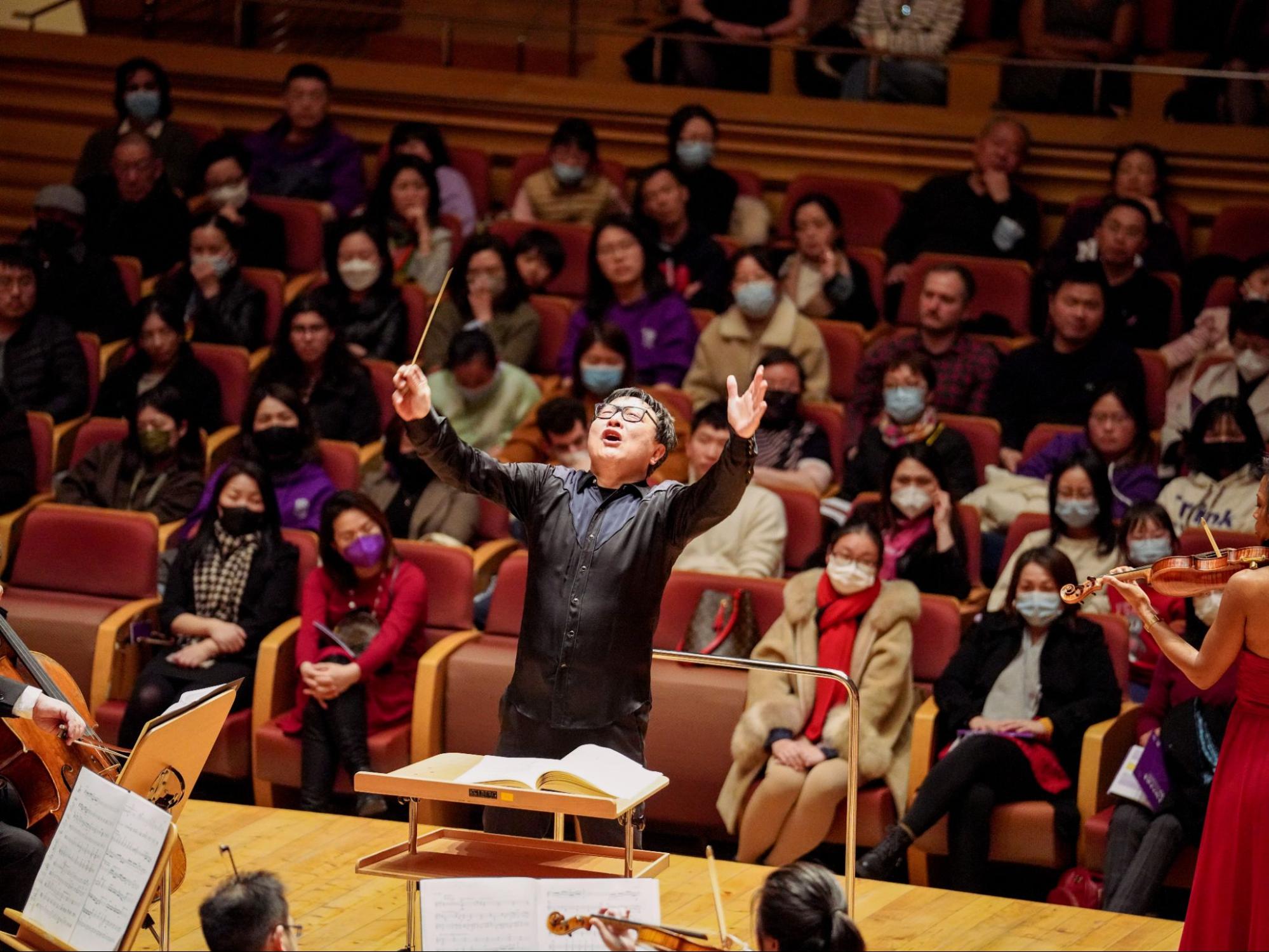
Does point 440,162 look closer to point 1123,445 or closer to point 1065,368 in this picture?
point 1065,368

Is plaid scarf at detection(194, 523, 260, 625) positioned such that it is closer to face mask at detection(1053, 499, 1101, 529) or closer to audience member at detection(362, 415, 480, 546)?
audience member at detection(362, 415, 480, 546)

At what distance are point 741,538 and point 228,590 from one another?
4.37 ft

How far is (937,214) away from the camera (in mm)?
5770

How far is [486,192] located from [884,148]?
145 cm

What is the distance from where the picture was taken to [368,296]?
565 cm

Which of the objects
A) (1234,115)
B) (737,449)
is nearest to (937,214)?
(1234,115)

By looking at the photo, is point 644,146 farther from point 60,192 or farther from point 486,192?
point 60,192

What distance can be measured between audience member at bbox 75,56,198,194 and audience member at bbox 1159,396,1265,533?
3725 mm

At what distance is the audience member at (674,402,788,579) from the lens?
457 cm

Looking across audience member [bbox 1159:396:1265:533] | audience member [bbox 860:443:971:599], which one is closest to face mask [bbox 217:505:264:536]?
audience member [bbox 860:443:971:599]

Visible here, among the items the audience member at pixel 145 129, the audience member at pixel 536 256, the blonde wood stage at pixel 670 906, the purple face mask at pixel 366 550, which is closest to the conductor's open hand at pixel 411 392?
the blonde wood stage at pixel 670 906

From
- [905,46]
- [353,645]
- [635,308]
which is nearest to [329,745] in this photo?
[353,645]

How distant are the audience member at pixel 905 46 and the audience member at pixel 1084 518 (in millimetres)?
2388

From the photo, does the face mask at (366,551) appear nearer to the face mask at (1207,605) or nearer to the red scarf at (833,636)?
the red scarf at (833,636)
